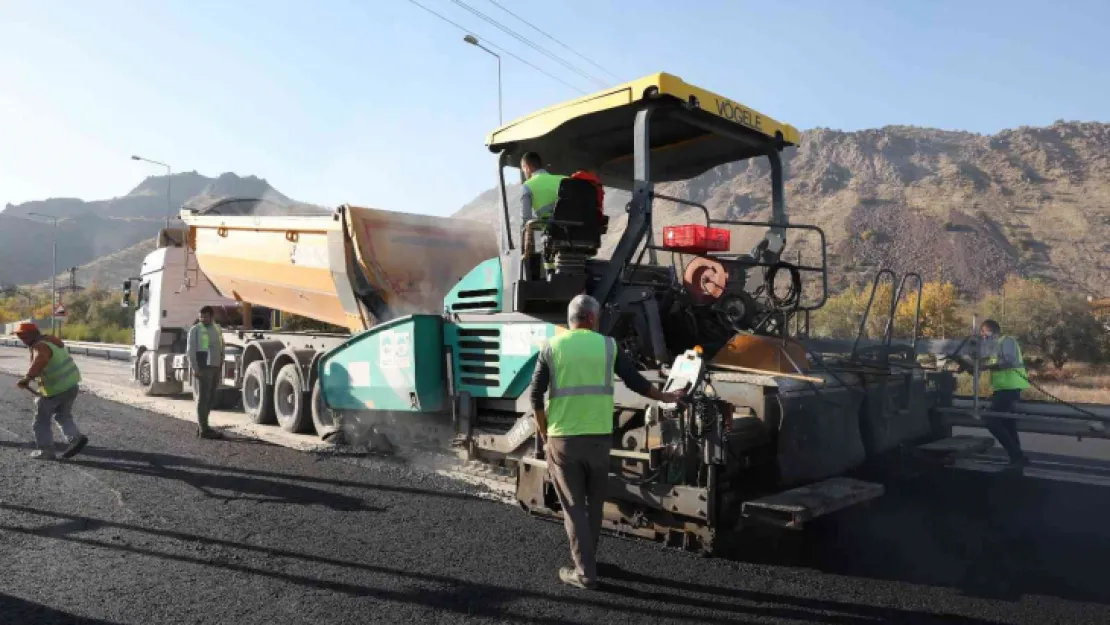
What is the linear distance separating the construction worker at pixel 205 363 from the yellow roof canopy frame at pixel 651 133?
15.9ft

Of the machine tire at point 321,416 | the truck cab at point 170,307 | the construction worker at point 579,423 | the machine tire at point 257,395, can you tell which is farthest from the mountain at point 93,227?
the construction worker at point 579,423

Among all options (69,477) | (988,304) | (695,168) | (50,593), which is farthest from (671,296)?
(988,304)

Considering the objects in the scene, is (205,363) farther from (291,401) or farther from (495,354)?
(495,354)

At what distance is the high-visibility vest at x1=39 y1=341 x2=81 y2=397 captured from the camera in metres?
7.24

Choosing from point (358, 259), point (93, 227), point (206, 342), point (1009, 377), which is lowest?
point (1009, 377)

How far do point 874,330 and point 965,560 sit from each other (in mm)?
21657

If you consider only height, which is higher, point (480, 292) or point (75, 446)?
point (480, 292)

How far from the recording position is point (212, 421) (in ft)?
31.8

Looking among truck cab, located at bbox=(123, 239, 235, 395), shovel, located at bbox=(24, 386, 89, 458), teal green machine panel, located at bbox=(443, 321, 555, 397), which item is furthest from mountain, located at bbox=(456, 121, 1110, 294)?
teal green machine panel, located at bbox=(443, 321, 555, 397)

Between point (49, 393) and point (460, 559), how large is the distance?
5239 millimetres

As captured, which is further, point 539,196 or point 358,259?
point 358,259

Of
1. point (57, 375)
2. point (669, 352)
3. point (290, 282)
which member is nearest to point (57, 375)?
point (57, 375)

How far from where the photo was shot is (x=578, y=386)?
12.8 ft

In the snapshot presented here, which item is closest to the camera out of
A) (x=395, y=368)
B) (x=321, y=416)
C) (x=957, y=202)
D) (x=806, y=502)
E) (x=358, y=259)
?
(x=806, y=502)
